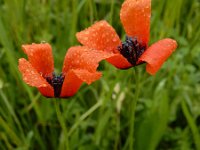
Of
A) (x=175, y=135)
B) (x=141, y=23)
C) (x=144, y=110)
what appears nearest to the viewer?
(x=141, y=23)

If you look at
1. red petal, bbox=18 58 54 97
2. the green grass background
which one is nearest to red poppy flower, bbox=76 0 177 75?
red petal, bbox=18 58 54 97

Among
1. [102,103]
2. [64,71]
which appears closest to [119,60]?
[64,71]

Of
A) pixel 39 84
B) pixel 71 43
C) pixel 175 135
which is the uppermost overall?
pixel 39 84

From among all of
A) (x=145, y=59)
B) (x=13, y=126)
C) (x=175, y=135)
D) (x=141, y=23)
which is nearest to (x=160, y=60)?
(x=145, y=59)

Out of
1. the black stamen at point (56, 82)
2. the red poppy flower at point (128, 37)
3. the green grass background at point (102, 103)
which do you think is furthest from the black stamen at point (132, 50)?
the green grass background at point (102, 103)

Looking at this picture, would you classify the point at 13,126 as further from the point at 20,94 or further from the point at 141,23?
the point at 141,23

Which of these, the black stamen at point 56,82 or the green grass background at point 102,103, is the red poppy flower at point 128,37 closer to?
the black stamen at point 56,82

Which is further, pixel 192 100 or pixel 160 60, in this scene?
pixel 192 100

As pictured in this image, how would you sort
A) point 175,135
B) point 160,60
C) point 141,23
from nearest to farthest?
point 160,60
point 141,23
point 175,135
